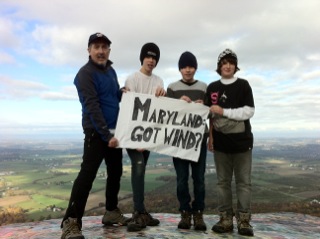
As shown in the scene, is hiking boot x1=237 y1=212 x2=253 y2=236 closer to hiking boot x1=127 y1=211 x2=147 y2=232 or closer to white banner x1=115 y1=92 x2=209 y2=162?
white banner x1=115 y1=92 x2=209 y2=162

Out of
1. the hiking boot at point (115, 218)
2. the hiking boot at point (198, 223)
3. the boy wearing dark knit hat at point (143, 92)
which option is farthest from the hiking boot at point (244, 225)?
the hiking boot at point (115, 218)

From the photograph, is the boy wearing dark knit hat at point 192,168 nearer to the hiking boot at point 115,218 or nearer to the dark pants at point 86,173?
the hiking boot at point 115,218

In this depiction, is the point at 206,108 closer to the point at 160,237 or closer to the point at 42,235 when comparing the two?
the point at 160,237

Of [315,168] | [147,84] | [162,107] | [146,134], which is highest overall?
[147,84]

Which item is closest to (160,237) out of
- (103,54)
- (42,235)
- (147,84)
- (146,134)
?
(146,134)

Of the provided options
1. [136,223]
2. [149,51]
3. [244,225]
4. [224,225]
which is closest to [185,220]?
[224,225]

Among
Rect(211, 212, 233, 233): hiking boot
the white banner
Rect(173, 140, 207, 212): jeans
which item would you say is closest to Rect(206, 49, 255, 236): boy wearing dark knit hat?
Rect(211, 212, 233, 233): hiking boot
